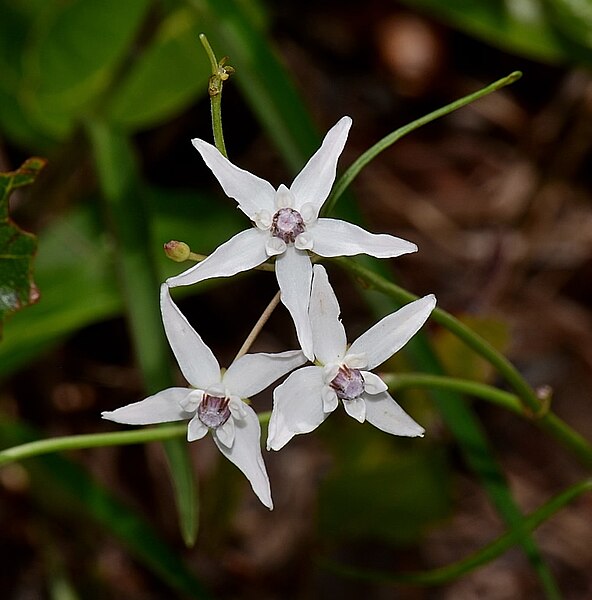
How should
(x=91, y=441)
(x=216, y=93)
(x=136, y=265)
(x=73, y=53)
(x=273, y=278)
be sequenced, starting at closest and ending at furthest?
(x=216, y=93), (x=91, y=441), (x=136, y=265), (x=73, y=53), (x=273, y=278)

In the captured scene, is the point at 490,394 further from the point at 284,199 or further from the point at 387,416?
the point at 284,199

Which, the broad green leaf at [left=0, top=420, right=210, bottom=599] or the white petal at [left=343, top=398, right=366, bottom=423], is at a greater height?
the broad green leaf at [left=0, top=420, right=210, bottom=599]

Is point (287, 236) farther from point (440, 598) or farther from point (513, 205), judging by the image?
point (513, 205)

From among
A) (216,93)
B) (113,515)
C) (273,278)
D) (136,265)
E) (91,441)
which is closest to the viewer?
(216,93)

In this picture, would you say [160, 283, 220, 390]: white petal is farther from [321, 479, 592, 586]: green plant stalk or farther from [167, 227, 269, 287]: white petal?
[321, 479, 592, 586]: green plant stalk

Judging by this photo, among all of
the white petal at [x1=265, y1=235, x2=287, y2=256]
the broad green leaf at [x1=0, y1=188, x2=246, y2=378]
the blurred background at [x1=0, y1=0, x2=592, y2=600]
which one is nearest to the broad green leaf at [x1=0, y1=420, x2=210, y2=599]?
the blurred background at [x1=0, y1=0, x2=592, y2=600]

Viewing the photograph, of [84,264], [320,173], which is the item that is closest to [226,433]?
[320,173]
